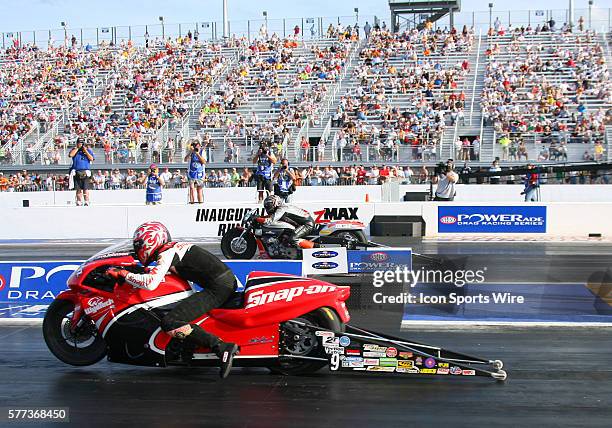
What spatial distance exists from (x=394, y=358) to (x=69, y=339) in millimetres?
3196

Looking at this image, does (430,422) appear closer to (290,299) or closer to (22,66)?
(290,299)

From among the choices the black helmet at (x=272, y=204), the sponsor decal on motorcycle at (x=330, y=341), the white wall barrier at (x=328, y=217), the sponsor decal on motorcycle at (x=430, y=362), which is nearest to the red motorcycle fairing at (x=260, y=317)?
the sponsor decal on motorcycle at (x=330, y=341)

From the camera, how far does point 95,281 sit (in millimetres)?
7430

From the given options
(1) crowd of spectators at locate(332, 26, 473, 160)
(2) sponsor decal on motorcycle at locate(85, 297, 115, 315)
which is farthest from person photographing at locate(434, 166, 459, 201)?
(2) sponsor decal on motorcycle at locate(85, 297, 115, 315)

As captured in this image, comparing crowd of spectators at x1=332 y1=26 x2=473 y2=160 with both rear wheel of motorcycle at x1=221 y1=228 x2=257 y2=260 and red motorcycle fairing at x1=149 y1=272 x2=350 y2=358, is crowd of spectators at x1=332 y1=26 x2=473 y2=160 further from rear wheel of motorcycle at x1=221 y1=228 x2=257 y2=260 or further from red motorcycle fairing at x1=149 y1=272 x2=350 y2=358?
red motorcycle fairing at x1=149 y1=272 x2=350 y2=358

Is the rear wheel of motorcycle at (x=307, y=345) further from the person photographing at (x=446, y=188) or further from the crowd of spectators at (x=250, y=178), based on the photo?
the crowd of spectators at (x=250, y=178)

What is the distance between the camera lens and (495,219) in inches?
833

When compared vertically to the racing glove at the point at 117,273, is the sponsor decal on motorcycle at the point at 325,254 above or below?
below

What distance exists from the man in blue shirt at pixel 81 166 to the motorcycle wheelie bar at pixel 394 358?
16.0 m

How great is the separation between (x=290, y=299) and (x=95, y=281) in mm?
1904

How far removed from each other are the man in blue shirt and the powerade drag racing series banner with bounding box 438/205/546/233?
10.2m

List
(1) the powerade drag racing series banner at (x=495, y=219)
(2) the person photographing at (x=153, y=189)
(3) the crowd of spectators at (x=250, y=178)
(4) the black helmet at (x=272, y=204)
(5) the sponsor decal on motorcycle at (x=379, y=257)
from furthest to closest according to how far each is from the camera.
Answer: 1. (3) the crowd of spectators at (x=250, y=178)
2. (2) the person photographing at (x=153, y=189)
3. (1) the powerade drag racing series banner at (x=495, y=219)
4. (4) the black helmet at (x=272, y=204)
5. (5) the sponsor decal on motorcycle at (x=379, y=257)

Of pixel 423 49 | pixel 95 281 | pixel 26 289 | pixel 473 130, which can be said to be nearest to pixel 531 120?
pixel 473 130

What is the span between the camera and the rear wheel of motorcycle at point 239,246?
621 inches
